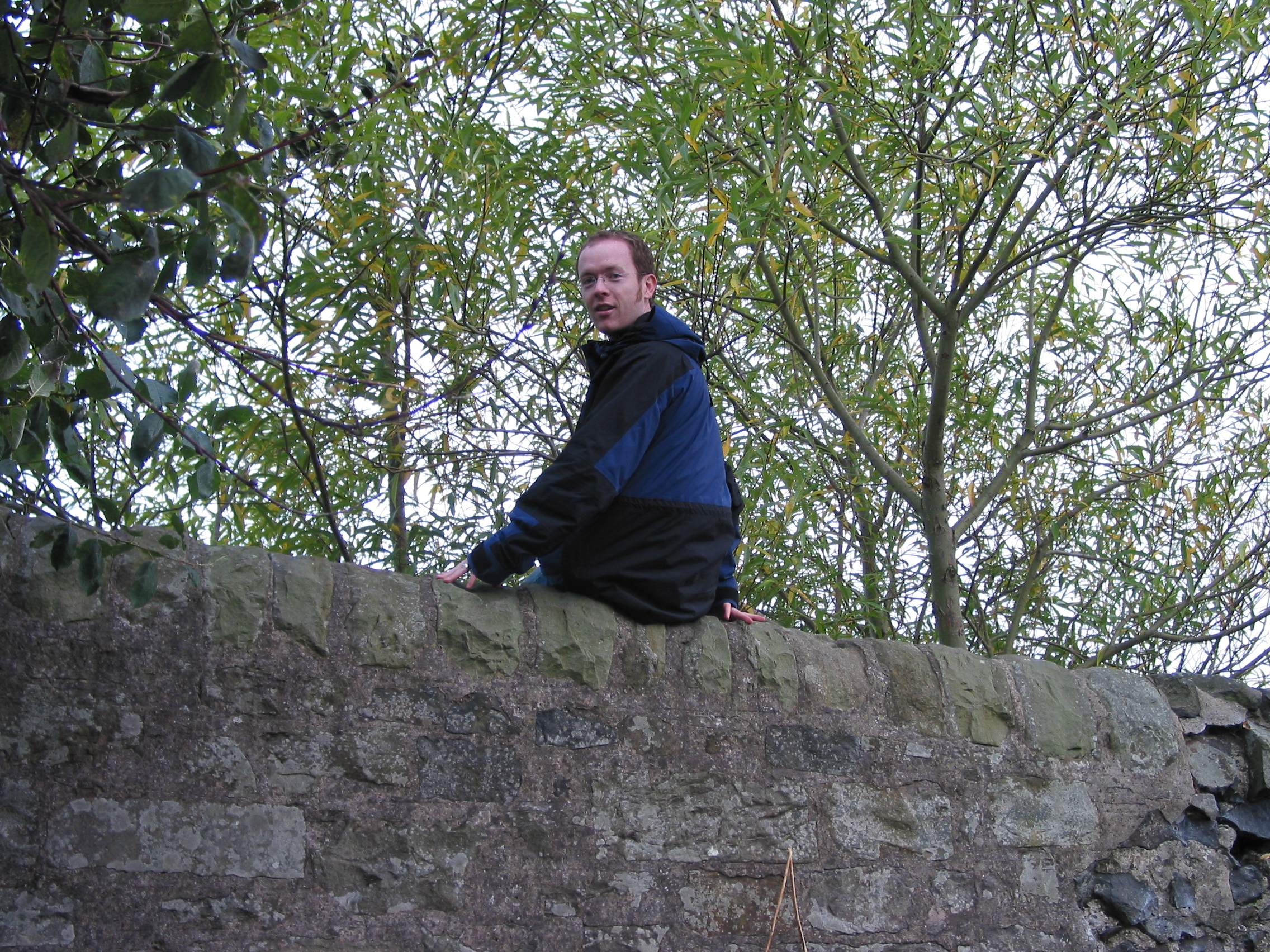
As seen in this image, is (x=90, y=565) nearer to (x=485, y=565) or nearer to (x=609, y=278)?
(x=485, y=565)

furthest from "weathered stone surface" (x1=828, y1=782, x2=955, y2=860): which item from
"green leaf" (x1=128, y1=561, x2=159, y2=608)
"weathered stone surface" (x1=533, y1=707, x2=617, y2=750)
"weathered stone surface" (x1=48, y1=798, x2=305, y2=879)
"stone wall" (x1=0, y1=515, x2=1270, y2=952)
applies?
"green leaf" (x1=128, y1=561, x2=159, y2=608)

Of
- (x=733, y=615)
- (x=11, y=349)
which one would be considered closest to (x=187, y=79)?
(x=11, y=349)

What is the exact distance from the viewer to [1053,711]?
2.97 m

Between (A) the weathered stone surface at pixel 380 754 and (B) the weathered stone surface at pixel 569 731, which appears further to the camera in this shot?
Result: (B) the weathered stone surface at pixel 569 731

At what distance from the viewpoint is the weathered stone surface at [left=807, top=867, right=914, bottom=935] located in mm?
2574

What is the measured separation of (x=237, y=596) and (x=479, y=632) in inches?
18.9

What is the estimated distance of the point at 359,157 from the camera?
3.30 meters

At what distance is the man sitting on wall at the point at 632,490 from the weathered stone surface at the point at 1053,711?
75cm

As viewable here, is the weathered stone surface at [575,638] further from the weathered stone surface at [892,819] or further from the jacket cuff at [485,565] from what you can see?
the weathered stone surface at [892,819]

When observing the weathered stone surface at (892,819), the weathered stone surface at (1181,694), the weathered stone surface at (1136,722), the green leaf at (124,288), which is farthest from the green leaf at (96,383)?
the weathered stone surface at (1181,694)

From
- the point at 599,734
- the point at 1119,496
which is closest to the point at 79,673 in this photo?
the point at 599,734

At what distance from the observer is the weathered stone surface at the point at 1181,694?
3.18 meters

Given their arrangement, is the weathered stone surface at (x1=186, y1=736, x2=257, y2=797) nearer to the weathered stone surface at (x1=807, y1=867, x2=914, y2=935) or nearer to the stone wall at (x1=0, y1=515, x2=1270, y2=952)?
the stone wall at (x1=0, y1=515, x2=1270, y2=952)

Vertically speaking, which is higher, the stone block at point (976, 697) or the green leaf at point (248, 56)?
the green leaf at point (248, 56)
